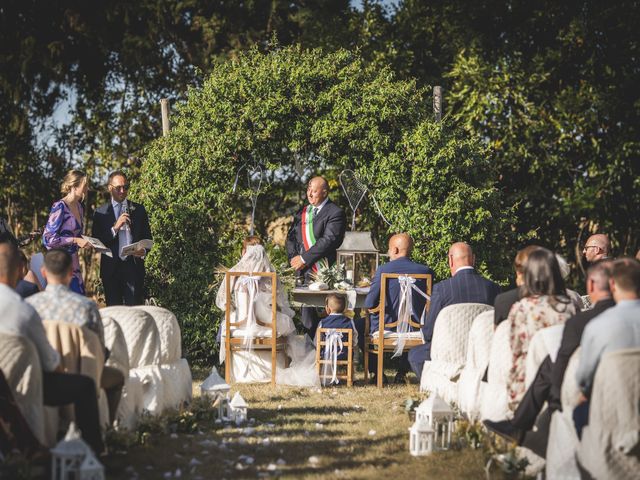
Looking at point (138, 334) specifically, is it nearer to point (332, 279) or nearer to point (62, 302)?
point (62, 302)

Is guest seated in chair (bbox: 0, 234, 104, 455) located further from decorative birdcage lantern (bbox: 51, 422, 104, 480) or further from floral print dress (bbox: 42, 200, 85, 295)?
floral print dress (bbox: 42, 200, 85, 295)

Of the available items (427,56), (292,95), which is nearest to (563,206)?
(427,56)

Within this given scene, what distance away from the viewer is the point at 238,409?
686 centimetres

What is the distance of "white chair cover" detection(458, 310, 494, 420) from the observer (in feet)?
20.4

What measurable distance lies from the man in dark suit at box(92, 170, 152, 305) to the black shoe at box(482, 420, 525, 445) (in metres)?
5.17

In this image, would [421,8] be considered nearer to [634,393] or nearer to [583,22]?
[583,22]

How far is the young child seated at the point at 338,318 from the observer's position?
8945 millimetres

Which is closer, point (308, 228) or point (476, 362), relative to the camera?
point (476, 362)

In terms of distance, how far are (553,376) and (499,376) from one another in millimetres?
776

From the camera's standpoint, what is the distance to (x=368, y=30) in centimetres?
1611

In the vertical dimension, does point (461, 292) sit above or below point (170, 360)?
above

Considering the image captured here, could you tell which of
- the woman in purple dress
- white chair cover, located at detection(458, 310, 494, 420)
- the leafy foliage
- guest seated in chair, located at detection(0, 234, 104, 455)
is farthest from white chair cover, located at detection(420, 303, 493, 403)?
the woman in purple dress

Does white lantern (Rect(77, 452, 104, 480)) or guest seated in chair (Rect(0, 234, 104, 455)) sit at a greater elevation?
guest seated in chair (Rect(0, 234, 104, 455))

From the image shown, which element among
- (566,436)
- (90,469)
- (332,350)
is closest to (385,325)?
(332,350)
